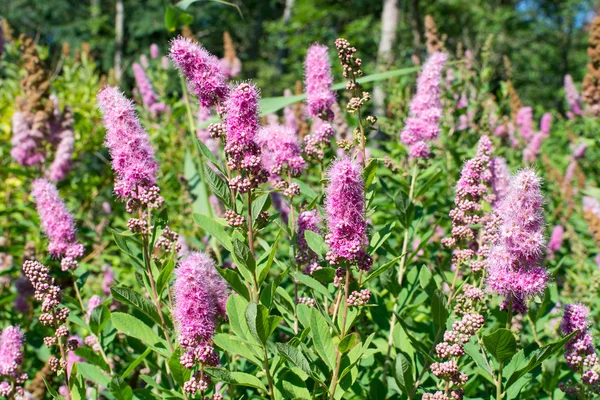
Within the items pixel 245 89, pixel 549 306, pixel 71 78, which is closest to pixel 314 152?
pixel 245 89

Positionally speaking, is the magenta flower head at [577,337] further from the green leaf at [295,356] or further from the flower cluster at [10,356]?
the flower cluster at [10,356]

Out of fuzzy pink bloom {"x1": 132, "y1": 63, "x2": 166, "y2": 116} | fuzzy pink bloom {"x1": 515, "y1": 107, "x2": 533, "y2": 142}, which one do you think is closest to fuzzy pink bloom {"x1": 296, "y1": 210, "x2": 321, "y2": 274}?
fuzzy pink bloom {"x1": 132, "y1": 63, "x2": 166, "y2": 116}

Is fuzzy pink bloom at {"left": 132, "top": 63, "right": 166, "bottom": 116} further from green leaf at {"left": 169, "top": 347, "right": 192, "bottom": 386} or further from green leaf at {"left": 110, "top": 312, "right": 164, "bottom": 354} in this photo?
green leaf at {"left": 169, "top": 347, "right": 192, "bottom": 386}

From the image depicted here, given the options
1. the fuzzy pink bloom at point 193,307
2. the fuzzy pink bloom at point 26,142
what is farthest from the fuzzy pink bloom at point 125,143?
the fuzzy pink bloom at point 26,142

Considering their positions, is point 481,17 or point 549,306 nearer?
point 549,306

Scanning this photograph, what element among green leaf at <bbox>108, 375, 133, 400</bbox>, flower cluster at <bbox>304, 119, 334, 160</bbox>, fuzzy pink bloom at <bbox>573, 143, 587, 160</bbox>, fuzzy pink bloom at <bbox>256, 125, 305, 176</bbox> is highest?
fuzzy pink bloom at <bbox>573, 143, 587, 160</bbox>

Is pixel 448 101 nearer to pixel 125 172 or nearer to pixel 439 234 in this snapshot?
pixel 439 234

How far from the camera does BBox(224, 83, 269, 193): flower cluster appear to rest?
61.4 inches

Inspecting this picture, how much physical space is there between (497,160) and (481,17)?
68.1 feet

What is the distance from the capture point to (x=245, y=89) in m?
1.55

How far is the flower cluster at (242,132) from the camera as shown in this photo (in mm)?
1559

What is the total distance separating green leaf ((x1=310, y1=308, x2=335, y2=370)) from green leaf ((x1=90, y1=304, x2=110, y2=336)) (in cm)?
83

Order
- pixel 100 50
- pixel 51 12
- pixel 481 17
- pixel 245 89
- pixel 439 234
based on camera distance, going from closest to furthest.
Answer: pixel 245 89
pixel 439 234
pixel 481 17
pixel 100 50
pixel 51 12

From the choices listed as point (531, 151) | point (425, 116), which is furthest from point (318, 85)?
point (531, 151)
